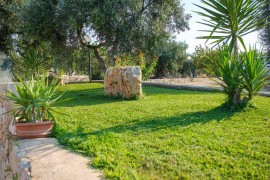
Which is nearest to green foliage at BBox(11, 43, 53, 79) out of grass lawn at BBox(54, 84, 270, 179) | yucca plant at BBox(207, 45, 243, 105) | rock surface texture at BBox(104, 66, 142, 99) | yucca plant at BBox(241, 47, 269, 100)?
rock surface texture at BBox(104, 66, 142, 99)

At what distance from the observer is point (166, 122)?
5059 mm

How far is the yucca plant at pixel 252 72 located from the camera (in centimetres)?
570

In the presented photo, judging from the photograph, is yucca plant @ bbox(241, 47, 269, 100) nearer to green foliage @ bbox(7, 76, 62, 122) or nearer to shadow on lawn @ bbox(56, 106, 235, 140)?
shadow on lawn @ bbox(56, 106, 235, 140)

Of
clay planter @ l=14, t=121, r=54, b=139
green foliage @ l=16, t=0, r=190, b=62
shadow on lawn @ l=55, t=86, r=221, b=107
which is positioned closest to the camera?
clay planter @ l=14, t=121, r=54, b=139

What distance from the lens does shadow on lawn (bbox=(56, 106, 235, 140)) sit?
453 centimetres

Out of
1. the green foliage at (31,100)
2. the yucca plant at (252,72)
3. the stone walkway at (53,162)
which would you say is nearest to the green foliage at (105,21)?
the yucca plant at (252,72)

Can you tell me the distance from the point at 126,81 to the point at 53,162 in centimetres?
554

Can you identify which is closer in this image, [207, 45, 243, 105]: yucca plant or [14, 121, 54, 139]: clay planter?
[14, 121, 54, 139]: clay planter

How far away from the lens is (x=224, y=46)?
6277 mm

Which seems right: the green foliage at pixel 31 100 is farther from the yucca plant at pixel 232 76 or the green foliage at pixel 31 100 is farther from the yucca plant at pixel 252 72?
the yucca plant at pixel 252 72

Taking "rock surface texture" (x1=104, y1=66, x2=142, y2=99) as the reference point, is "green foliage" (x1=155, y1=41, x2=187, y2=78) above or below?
above

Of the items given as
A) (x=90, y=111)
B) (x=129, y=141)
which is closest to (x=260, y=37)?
(x=90, y=111)

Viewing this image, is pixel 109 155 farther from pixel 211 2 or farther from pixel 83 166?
pixel 211 2

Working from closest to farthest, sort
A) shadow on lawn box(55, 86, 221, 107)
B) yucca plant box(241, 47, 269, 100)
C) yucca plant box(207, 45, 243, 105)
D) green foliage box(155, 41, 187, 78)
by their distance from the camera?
yucca plant box(241, 47, 269, 100)
yucca plant box(207, 45, 243, 105)
shadow on lawn box(55, 86, 221, 107)
green foliage box(155, 41, 187, 78)
